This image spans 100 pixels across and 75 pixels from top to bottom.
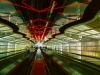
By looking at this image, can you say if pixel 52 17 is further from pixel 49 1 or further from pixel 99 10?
pixel 99 10

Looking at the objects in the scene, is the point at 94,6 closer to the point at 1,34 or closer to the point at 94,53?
the point at 1,34

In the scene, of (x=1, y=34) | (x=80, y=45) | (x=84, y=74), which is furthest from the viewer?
(x=80, y=45)

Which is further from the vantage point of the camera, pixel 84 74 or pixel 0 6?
pixel 0 6

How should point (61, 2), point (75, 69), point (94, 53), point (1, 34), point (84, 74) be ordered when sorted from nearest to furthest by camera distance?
point (84, 74) < point (75, 69) < point (61, 2) < point (1, 34) < point (94, 53)

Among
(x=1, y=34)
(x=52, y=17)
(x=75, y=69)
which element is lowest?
(x=75, y=69)

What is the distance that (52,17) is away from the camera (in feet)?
52.7

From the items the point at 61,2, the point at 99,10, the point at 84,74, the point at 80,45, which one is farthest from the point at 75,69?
the point at 80,45

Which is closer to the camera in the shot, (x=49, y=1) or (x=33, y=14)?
(x=49, y=1)

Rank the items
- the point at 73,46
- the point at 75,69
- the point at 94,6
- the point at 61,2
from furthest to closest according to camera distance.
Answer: the point at 73,46 < the point at 61,2 < the point at 75,69 < the point at 94,6

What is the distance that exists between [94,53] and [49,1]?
11.3 metres

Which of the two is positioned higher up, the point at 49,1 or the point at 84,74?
the point at 49,1

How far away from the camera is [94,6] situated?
5.21 m

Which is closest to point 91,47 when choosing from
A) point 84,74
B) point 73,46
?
point 73,46

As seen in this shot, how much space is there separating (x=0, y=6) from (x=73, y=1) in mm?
Result: 7731
